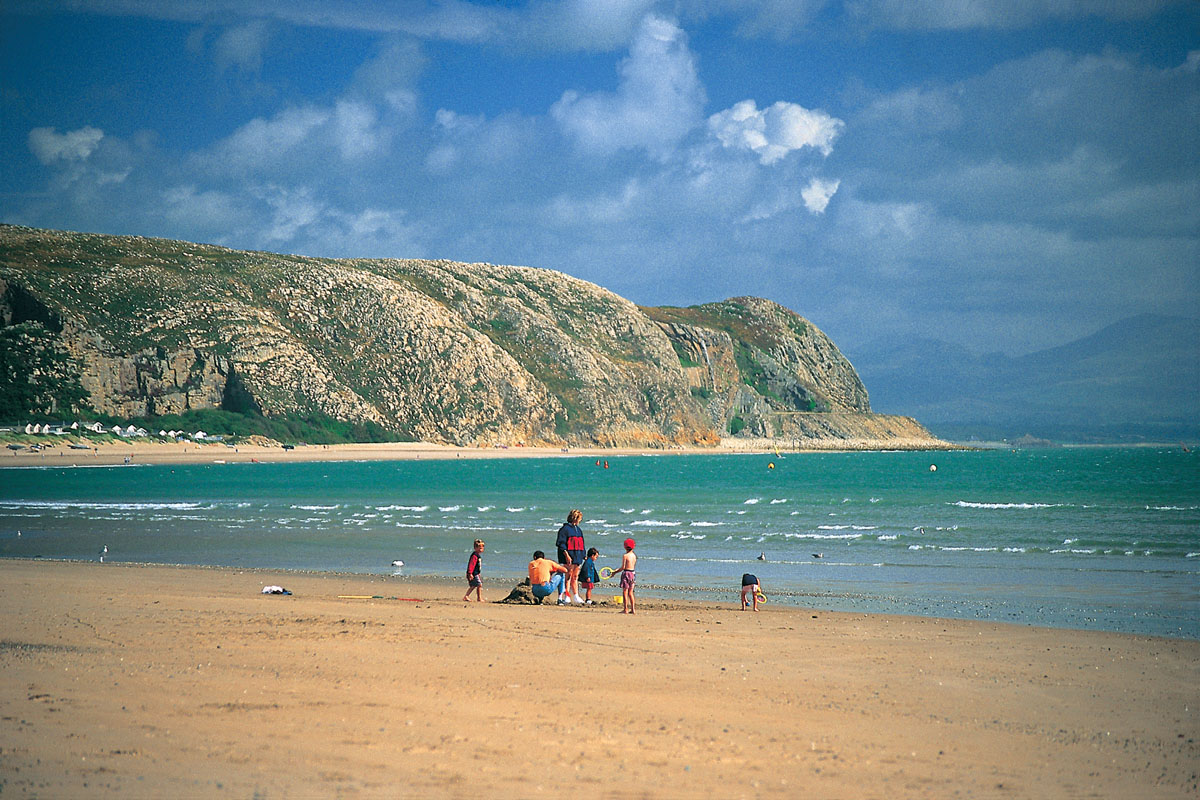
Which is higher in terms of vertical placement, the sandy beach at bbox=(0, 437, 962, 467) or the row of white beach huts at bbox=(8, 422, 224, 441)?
the row of white beach huts at bbox=(8, 422, 224, 441)

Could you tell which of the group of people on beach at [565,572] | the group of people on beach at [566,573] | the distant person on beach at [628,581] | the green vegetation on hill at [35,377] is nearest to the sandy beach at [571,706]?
the distant person on beach at [628,581]

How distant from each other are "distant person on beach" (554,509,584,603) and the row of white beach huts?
8991cm

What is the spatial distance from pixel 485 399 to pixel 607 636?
112 meters

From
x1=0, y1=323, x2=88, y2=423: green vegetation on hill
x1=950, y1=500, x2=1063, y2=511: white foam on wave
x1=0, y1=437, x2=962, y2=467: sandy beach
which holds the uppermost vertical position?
x1=0, y1=323, x2=88, y2=423: green vegetation on hill

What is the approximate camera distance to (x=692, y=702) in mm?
9203

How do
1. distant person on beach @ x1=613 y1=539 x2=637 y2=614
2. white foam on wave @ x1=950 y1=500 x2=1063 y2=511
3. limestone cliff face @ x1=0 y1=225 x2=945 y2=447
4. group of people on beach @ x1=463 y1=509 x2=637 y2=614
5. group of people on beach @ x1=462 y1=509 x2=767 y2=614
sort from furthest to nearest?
limestone cliff face @ x1=0 y1=225 x2=945 y2=447, white foam on wave @ x1=950 y1=500 x2=1063 y2=511, group of people on beach @ x1=463 y1=509 x2=637 y2=614, group of people on beach @ x1=462 y1=509 x2=767 y2=614, distant person on beach @ x1=613 y1=539 x2=637 y2=614

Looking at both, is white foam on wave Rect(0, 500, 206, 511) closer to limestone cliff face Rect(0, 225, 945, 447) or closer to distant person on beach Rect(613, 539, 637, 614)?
distant person on beach Rect(613, 539, 637, 614)

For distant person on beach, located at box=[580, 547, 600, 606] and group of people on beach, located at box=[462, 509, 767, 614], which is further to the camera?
distant person on beach, located at box=[580, 547, 600, 606]

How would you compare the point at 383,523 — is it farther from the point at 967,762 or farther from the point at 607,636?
the point at 967,762

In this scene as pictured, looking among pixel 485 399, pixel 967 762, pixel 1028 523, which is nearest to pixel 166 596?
pixel 967 762

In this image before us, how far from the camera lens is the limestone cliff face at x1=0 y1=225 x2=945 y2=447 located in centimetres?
10181

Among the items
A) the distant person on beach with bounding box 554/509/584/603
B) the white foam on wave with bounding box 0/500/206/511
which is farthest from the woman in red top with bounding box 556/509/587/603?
the white foam on wave with bounding box 0/500/206/511

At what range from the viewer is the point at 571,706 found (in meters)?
8.91

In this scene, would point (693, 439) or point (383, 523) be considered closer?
point (383, 523)
